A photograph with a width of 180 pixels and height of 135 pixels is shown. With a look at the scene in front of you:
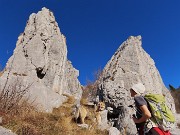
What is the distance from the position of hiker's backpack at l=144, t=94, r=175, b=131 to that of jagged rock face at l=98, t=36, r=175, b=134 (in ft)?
28.4

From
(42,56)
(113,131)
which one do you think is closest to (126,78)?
(42,56)

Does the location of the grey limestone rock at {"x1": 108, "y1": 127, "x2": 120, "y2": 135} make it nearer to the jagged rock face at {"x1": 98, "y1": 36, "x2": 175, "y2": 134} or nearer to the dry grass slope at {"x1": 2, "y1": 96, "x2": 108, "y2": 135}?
the dry grass slope at {"x1": 2, "y1": 96, "x2": 108, "y2": 135}

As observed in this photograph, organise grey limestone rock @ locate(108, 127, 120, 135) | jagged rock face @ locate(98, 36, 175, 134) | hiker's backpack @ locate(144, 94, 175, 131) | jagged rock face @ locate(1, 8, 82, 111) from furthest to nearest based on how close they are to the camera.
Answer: jagged rock face @ locate(1, 8, 82, 111) < jagged rock face @ locate(98, 36, 175, 134) < grey limestone rock @ locate(108, 127, 120, 135) < hiker's backpack @ locate(144, 94, 175, 131)

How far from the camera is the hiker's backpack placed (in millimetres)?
5062

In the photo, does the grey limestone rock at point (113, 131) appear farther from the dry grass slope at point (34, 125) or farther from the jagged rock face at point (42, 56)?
the jagged rock face at point (42, 56)

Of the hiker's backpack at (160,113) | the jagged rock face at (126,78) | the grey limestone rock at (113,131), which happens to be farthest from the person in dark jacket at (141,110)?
the jagged rock face at (126,78)

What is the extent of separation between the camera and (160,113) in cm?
515

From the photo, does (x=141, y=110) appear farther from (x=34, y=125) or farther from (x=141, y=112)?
(x=34, y=125)

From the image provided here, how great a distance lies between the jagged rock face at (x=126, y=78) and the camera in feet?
50.7

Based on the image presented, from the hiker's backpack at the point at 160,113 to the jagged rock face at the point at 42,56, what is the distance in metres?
11.4

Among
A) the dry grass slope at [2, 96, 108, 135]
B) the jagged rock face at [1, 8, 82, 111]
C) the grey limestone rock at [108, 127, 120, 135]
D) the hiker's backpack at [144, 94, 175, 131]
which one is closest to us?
the hiker's backpack at [144, 94, 175, 131]

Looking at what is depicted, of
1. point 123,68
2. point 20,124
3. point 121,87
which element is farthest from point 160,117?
point 123,68

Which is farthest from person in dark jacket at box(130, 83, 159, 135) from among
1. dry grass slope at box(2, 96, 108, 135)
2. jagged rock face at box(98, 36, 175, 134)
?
jagged rock face at box(98, 36, 175, 134)

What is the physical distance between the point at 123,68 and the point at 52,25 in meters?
8.72
